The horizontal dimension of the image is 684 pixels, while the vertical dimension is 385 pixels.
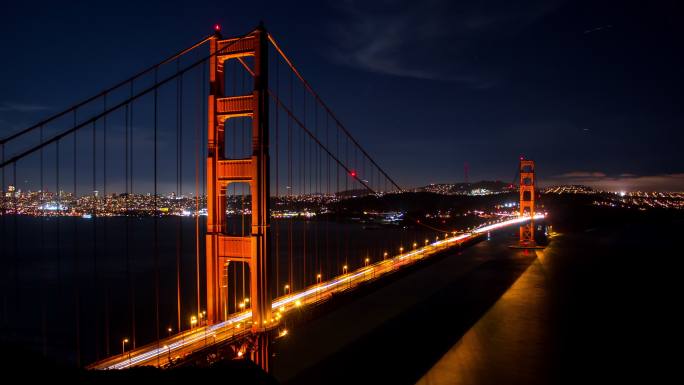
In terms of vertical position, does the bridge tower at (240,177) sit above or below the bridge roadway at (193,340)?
above

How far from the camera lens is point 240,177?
10.1 metres

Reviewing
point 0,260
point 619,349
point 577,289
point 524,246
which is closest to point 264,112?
point 619,349

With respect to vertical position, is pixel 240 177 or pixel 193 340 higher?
pixel 240 177

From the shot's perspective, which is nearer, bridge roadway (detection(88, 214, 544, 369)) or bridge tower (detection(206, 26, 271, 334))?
bridge roadway (detection(88, 214, 544, 369))

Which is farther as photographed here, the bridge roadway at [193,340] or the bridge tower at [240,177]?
the bridge tower at [240,177]

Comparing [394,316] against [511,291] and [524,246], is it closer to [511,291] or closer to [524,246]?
[511,291]

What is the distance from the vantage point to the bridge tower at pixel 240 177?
9766 millimetres

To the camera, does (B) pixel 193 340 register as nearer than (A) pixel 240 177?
Yes

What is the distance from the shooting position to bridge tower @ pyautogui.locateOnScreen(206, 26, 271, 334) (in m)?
9.77

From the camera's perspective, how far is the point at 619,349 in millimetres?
16344

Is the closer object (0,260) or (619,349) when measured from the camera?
(619,349)

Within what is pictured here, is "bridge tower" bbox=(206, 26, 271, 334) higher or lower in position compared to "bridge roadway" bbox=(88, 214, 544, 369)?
higher

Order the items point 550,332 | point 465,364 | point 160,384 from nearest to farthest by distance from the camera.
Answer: point 160,384, point 465,364, point 550,332

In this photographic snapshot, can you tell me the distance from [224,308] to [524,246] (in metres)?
41.3
